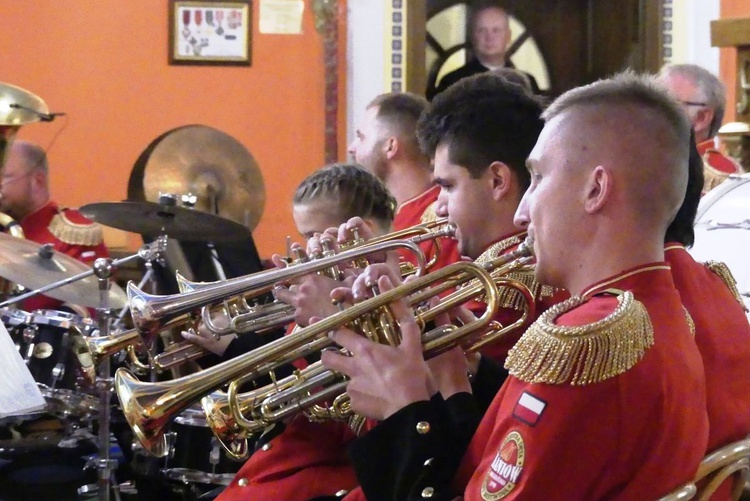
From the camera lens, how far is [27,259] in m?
3.63

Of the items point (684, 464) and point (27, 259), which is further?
point (27, 259)

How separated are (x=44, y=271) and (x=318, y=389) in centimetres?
221

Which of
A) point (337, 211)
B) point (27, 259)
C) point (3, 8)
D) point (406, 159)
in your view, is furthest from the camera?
point (3, 8)

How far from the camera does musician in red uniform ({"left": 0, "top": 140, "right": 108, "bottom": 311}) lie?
15.4ft

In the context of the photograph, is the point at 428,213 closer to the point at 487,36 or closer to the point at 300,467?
the point at 300,467

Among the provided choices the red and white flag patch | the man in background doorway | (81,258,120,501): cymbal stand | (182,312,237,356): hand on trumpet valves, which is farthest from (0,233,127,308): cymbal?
the man in background doorway

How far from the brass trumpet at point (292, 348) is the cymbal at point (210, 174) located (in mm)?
2978

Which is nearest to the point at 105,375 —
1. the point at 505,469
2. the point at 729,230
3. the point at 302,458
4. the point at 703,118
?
the point at 302,458

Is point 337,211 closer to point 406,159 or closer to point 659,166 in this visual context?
point 406,159

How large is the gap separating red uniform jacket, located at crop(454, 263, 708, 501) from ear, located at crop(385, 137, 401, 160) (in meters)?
1.97

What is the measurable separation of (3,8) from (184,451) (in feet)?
9.92

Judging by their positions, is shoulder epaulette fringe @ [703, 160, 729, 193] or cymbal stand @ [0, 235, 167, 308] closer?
shoulder epaulette fringe @ [703, 160, 729, 193]

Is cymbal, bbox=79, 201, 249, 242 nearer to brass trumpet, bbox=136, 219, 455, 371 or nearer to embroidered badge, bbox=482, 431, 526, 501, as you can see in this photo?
brass trumpet, bbox=136, 219, 455, 371

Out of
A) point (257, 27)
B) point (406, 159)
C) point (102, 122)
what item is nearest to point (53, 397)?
point (406, 159)
